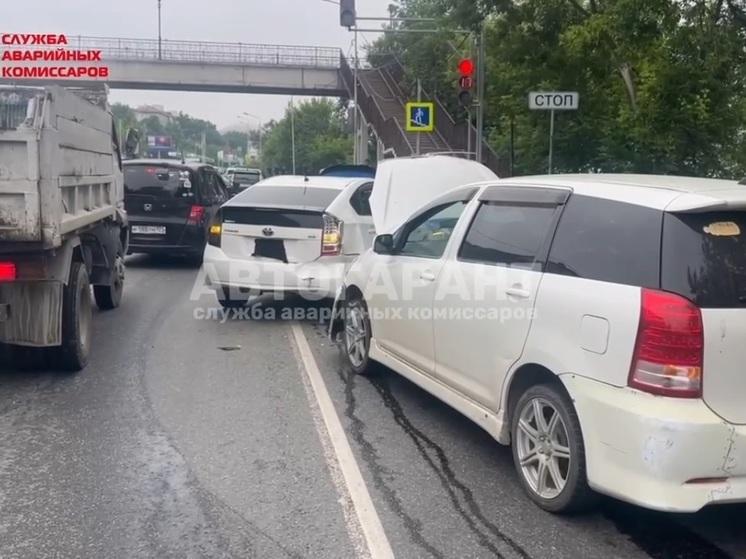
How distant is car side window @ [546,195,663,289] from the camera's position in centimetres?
386

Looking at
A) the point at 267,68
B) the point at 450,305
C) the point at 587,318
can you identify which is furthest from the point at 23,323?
the point at 267,68

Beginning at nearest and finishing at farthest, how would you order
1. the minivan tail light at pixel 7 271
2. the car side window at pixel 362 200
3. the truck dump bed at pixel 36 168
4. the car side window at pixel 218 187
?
1. the truck dump bed at pixel 36 168
2. the minivan tail light at pixel 7 271
3. the car side window at pixel 362 200
4. the car side window at pixel 218 187

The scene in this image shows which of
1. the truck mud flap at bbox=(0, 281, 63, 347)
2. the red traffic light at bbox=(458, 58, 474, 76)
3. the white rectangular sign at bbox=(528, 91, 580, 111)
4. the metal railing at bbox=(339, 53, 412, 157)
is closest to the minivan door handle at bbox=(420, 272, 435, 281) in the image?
the truck mud flap at bbox=(0, 281, 63, 347)

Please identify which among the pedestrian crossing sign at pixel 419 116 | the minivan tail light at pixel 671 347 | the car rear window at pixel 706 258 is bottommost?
the minivan tail light at pixel 671 347

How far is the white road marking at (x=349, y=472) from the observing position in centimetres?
399

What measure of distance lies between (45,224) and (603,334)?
4.04m

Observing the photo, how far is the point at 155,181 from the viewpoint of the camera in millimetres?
13477

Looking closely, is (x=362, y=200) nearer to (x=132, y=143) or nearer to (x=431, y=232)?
(x=431, y=232)

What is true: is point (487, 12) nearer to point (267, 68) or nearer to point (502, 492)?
point (502, 492)

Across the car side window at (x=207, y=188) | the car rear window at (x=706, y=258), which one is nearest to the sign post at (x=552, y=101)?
the car side window at (x=207, y=188)

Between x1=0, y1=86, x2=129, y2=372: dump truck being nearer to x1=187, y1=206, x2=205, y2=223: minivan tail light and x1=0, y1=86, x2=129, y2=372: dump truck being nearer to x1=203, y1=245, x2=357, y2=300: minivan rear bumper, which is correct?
x1=203, y1=245, x2=357, y2=300: minivan rear bumper

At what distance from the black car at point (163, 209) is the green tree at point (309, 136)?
1980 inches

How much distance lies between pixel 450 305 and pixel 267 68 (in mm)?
40935

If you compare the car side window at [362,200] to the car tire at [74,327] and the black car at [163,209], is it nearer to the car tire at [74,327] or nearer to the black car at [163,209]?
the car tire at [74,327]
